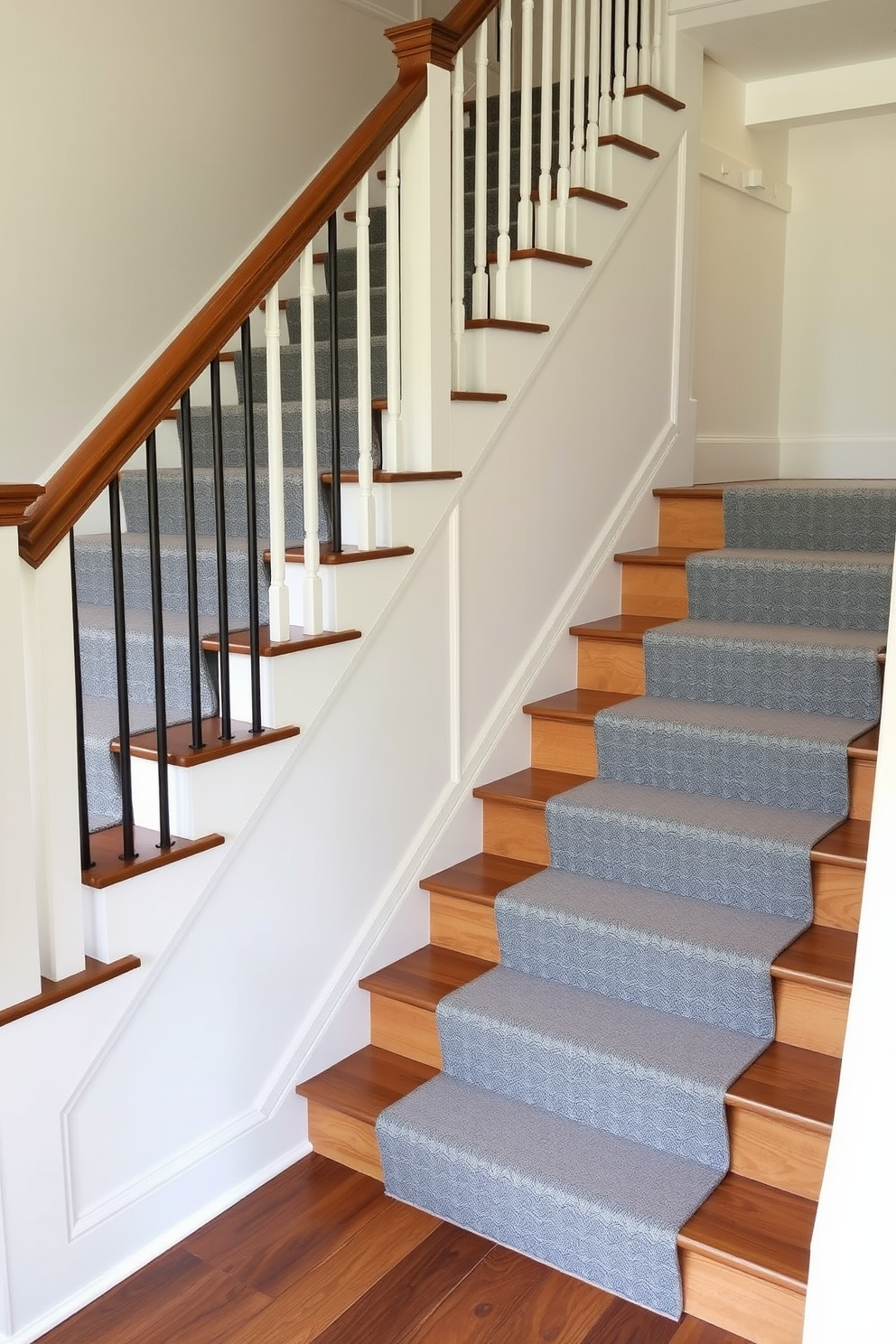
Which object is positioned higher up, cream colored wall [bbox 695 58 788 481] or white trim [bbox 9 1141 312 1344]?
cream colored wall [bbox 695 58 788 481]

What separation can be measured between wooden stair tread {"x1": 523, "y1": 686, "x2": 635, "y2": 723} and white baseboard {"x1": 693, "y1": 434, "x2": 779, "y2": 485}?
127 cm

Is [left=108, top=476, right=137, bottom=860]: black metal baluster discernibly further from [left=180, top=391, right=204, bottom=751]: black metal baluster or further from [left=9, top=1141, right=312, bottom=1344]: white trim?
[left=9, top=1141, right=312, bottom=1344]: white trim

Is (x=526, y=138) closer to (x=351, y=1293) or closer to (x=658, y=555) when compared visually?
(x=658, y=555)

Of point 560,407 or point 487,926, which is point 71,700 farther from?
point 560,407

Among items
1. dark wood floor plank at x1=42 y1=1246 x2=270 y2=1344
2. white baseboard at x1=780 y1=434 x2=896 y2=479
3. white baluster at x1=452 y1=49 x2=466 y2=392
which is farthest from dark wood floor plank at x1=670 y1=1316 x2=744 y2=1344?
white baseboard at x1=780 y1=434 x2=896 y2=479

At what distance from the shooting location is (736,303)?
467 cm

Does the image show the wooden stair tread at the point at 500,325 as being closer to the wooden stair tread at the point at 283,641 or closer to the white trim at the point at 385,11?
the wooden stair tread at the point at 283,641

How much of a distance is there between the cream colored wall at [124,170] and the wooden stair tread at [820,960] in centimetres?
228

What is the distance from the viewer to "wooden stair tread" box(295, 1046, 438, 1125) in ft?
8.52

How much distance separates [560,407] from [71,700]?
6.04ft

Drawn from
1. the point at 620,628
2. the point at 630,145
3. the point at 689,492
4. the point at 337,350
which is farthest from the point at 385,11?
the point at 620,628

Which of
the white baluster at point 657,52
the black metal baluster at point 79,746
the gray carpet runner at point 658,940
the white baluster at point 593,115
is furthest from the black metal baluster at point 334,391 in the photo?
the white baluster at point 657,52

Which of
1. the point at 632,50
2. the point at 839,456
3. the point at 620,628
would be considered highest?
the point at 632,50

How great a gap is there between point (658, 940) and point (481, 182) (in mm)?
1833
